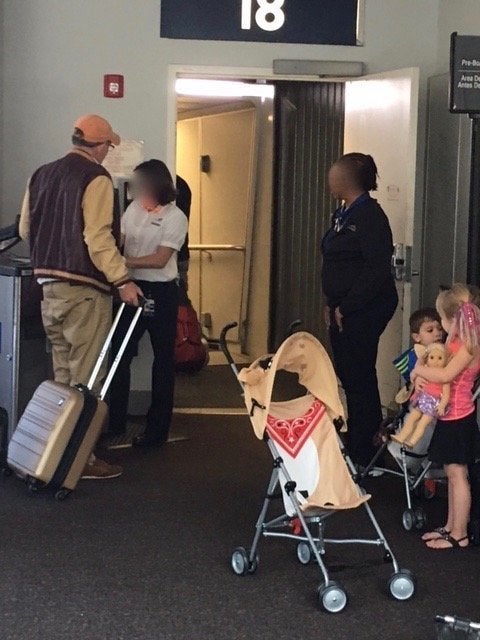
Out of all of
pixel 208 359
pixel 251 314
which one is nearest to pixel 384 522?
pixel 208 359

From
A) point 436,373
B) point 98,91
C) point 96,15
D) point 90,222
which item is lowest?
point 436,373

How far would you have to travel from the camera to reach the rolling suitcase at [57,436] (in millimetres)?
4508

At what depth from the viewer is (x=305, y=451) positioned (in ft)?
12.3

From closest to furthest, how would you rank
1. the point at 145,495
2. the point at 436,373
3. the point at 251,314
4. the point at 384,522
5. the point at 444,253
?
the point at 436,373 < the point at 384,522 < the point at 145,495 < the point at 444,253 < the point at 251,314

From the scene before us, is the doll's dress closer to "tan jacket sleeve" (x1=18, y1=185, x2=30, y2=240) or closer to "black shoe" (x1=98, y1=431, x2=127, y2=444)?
"tan jacket sleeve" (x1=18, y1=185, x2=30, y2=240)

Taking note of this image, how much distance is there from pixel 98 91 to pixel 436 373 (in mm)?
3095

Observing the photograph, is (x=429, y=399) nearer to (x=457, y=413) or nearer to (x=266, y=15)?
(x=457, y=413)

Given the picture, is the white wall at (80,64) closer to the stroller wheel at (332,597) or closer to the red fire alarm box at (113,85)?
the red fire alarm box at (113,85)

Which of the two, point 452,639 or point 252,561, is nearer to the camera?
point 452,639

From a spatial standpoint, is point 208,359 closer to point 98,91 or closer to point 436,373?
point 98,91

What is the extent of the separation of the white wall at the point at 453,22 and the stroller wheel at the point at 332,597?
346 centimetres

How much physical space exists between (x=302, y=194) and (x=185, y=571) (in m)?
4.80

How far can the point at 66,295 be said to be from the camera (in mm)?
4852

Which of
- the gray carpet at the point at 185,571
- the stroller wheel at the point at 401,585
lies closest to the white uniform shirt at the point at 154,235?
the gray carpet at the point at 185,571
